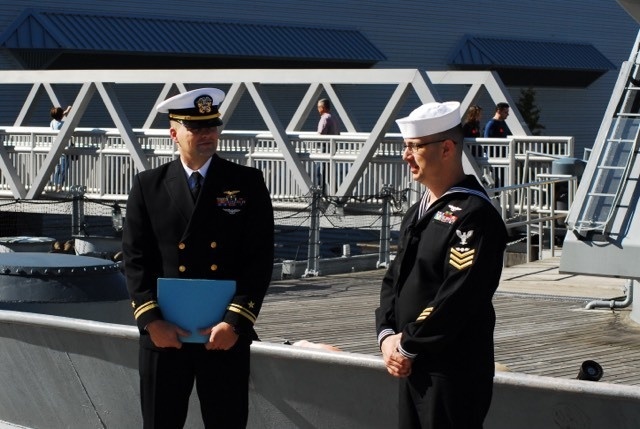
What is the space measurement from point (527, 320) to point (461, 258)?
23.1ft

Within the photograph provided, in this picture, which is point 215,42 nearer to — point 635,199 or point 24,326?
point 635,199

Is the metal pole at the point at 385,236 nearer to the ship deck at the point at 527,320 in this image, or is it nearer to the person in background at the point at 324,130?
the ship deck at the point at 527,320

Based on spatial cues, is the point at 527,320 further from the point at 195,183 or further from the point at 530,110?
the point at 530,110

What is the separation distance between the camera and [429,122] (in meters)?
4.55

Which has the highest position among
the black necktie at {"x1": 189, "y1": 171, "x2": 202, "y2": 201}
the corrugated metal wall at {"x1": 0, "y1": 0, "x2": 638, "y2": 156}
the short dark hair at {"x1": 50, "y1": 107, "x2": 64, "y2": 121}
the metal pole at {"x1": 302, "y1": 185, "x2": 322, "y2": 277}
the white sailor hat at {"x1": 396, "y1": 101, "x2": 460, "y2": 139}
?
the corrugated metal wall at {"x1": 0, "y1": 0, "x2": 638, "y2": 156}

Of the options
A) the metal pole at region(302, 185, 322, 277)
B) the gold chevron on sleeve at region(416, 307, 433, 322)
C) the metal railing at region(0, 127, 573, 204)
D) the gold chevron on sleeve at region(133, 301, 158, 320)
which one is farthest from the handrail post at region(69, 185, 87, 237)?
the gold chevron on sleeve at region(416, 307, 433, 322)

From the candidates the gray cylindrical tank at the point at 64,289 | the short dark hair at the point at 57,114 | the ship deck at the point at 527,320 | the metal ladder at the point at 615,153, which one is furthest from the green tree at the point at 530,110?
the gray cylindrical tank at the point at 64,289

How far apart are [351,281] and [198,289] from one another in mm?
10086

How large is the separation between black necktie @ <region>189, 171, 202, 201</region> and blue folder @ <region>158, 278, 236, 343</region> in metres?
0.36

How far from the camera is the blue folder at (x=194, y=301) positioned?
16.8ft

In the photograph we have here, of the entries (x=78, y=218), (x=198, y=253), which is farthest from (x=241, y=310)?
(x=78, y=218)

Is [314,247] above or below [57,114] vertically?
below

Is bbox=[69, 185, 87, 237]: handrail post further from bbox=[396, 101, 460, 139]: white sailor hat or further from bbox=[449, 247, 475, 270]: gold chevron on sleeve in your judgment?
bbox=[449, 247, 475, 270]: gold chevron on sleeve

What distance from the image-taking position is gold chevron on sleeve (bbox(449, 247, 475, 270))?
14.4 feet
